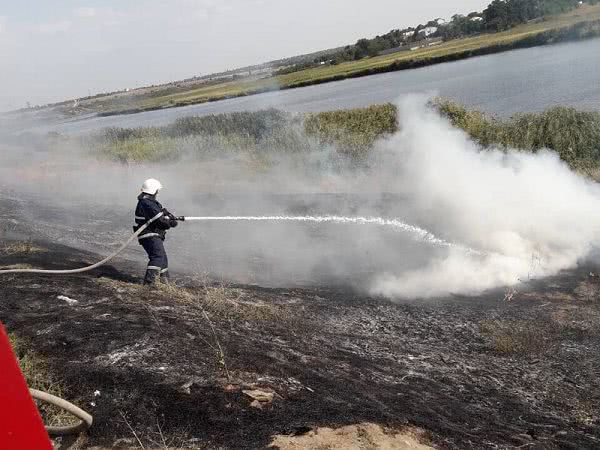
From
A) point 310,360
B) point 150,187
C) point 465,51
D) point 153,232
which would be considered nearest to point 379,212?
point 153,232

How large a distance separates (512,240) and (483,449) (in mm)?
7164

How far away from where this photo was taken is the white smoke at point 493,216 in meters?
10.4

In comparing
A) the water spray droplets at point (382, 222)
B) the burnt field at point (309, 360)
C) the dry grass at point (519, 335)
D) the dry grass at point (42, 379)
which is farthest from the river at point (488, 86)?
the dry grass at point (42, 379)

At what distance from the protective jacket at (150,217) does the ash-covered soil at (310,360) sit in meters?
1.10

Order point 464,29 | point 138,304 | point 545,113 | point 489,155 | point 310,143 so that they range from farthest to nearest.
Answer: point 464,29 < point 310,143 < point 545,113 < point 489,155 < point 138,304

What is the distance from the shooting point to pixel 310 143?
76.1 ft

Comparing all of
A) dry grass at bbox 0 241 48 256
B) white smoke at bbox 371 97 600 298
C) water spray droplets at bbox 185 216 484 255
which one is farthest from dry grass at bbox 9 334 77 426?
white smoke at bbox 371 97 600 298

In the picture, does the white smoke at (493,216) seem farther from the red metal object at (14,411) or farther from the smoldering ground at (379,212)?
the red metal object at (14,411)

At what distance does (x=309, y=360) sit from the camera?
261 inches

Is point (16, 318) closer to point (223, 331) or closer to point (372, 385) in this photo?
point (223, 331)

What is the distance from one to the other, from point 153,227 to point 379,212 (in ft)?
26.1

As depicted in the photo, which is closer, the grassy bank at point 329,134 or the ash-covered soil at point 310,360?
the ash-covered soil at point 310,360

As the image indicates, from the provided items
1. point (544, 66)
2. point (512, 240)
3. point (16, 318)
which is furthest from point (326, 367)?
point (544, 66)

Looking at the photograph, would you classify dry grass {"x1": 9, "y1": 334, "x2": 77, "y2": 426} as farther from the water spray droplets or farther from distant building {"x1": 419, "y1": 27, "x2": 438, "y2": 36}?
distant building {"x1": 419, "y1": 27, "x2": 438, "y2": 36}
